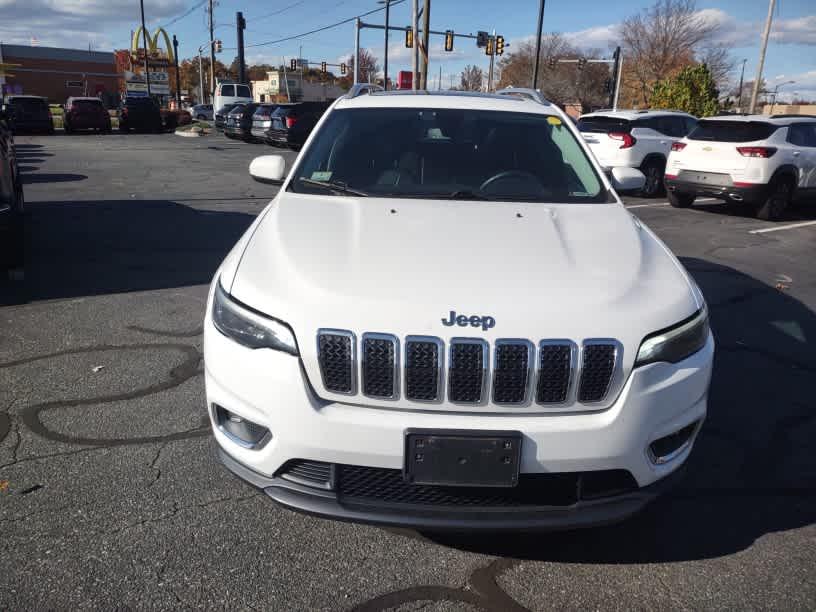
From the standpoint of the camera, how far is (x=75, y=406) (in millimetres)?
3732

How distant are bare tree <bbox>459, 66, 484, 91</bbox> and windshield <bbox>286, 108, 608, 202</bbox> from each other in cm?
9096

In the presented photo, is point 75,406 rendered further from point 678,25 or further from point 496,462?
point 678,25

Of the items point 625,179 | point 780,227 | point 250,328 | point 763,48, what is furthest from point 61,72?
point 250,328

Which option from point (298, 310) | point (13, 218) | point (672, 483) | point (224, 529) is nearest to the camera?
point (298, 310)

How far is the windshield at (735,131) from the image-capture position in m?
11.1

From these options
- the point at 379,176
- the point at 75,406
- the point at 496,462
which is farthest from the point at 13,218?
→ the point at 496,462

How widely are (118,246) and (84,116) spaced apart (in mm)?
27105

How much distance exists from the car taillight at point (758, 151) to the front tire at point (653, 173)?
2.84 metres

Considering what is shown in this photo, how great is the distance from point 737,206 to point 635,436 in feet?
40.4

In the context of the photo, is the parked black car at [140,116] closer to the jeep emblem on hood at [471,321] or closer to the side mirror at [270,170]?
the side mirror at [270,170]

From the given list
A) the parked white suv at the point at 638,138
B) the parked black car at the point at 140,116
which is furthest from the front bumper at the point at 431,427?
the parked black car at the point at 140,116

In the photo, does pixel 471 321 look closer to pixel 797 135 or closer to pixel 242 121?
pixel 797 135

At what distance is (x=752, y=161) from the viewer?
1084cm

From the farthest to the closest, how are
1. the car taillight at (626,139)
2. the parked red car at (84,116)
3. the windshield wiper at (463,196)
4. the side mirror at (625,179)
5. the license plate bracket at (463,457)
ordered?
1. the parked red car at (84,116)
2. the car taillight at (626,139)
3. the side mirror at (625,179)
4. the windshield wiper at (463,196)
5. the license plate bracket at (463,457)
